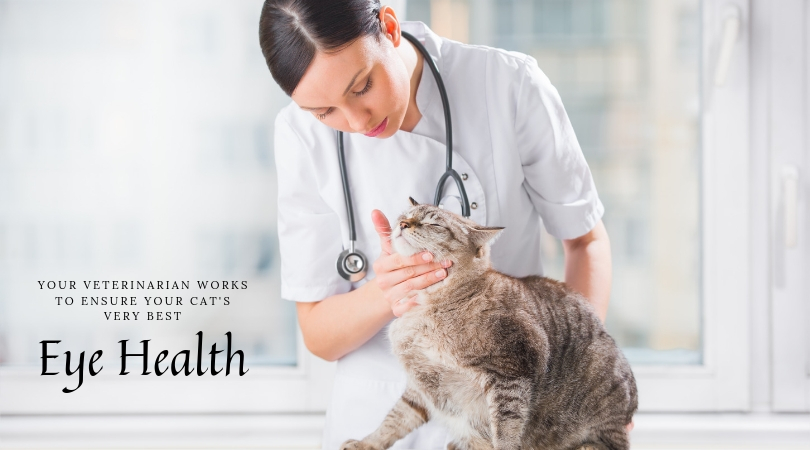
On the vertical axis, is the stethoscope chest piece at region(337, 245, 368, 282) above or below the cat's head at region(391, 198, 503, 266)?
below

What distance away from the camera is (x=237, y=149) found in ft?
4.60

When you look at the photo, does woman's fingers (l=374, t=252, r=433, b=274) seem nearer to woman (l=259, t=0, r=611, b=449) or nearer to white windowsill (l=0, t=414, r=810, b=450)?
woman (l=259, t=0, r=611, b=449)

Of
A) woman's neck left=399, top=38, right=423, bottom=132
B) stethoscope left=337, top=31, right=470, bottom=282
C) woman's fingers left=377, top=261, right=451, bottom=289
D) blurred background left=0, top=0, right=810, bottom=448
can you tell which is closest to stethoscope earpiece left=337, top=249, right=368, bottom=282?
stethoscope left=337, top=31, right=470, bottom=282

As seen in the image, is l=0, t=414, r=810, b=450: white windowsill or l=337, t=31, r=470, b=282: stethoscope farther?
l=0, t=414, r=810, b=450: white windowsill

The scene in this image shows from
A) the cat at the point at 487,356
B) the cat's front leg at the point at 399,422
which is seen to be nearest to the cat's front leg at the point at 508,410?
the cat at the point at 487,356

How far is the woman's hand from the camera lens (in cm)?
79

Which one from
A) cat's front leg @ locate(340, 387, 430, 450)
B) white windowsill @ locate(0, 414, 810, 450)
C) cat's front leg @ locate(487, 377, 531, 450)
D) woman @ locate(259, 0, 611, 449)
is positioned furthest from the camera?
white windowsill @ locate(0, 414, 810, 450)

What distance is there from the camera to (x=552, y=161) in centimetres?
92

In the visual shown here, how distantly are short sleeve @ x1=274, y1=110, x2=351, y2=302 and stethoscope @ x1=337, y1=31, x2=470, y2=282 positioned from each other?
58 mm

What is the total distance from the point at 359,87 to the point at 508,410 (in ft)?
1.47

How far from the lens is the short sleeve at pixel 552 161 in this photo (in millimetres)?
918

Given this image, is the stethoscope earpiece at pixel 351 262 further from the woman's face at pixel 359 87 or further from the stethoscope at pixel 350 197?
the woman's face at pixel 359 87

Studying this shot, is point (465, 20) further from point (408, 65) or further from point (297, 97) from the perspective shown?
point (297, 97)

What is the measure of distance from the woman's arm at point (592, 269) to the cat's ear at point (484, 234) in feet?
0.82
